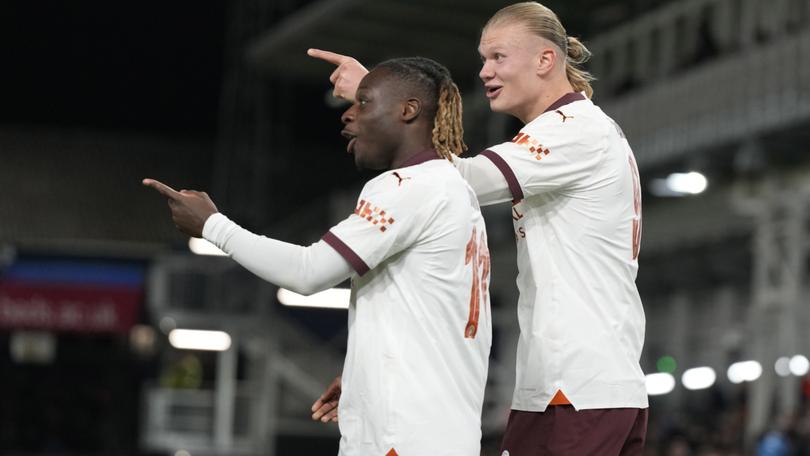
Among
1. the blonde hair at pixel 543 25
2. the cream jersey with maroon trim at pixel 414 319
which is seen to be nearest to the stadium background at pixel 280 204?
the blonde hair at pixel 543 25

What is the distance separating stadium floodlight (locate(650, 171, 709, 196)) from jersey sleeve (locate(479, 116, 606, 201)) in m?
15.1

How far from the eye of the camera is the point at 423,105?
13.5 ft

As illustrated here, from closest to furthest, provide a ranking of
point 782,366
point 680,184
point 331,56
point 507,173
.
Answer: point 507,173 → point 331,56 → point 782,366 → point 680,184

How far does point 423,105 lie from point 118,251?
1182 inches

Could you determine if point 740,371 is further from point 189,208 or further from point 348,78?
point 189,208

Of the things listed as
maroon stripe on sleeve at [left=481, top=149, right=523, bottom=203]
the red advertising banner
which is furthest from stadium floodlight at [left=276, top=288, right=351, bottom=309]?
maroon stripe on sleeve at [left=481, top=149, right=523, bottom=203]

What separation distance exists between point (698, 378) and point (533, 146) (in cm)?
2088

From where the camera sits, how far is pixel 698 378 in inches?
968

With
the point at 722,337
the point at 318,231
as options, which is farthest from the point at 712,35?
the point at 318,231

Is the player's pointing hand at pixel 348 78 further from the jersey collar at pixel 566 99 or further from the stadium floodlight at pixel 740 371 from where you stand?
the stadium floodlight at pixel 740 371

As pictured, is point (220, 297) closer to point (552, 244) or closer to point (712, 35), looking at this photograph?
point (712, 35)

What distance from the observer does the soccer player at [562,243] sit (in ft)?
14.1

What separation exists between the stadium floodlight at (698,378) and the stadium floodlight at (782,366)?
Answer: 20.1 ft

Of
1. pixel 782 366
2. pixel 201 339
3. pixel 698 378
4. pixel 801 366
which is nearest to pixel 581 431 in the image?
pixel 782 366
